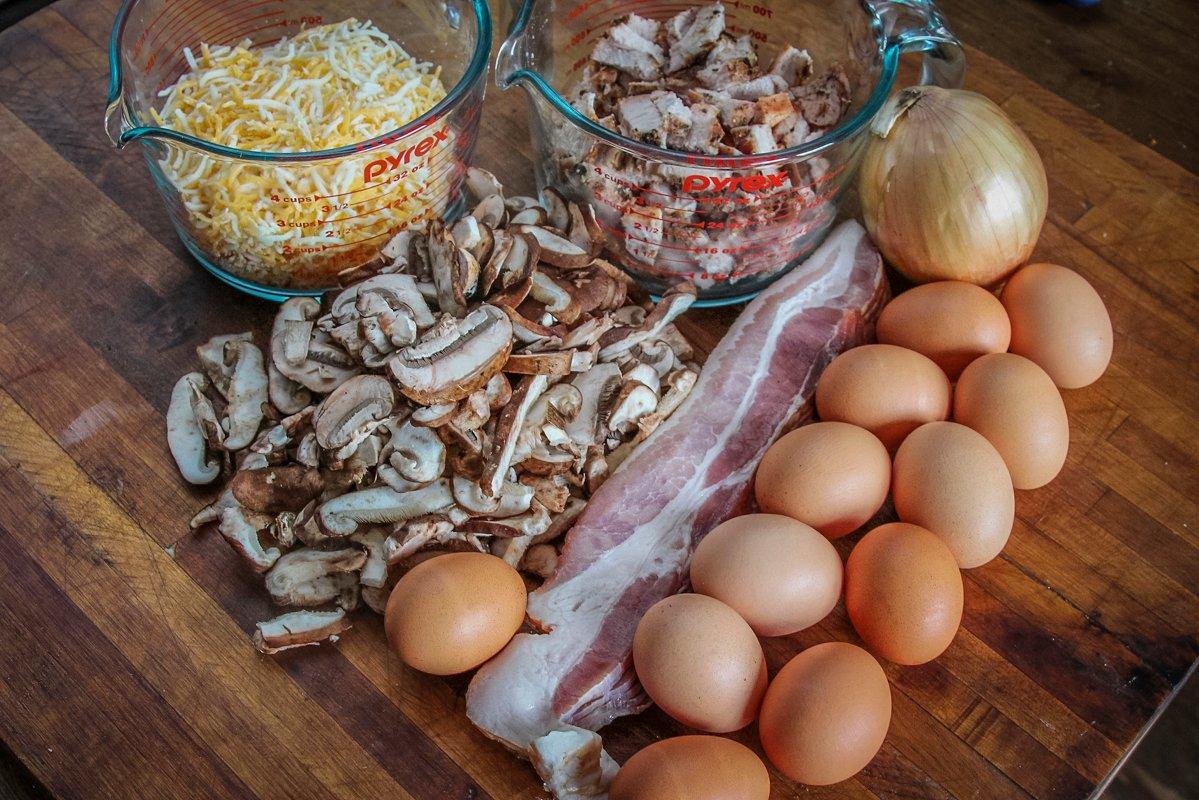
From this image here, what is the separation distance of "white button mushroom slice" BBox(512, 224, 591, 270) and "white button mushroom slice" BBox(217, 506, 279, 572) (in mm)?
515

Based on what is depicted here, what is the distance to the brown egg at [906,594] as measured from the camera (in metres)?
1.23

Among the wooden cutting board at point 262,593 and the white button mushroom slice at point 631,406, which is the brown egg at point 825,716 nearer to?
the wooden cutting board at point 262,593

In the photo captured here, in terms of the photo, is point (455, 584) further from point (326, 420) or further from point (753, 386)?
point (753, 386)

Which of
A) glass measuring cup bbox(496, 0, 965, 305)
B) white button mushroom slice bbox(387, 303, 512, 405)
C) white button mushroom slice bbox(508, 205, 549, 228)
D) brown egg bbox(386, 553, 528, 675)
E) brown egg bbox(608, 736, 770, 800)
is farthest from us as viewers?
white button mushroom slice bbox(508, 205, 549, 228)

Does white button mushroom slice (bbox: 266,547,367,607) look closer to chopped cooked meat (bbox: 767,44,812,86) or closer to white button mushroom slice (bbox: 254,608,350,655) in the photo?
white button mushroom slice (bbox: 254,608,350,655)

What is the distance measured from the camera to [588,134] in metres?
1.42

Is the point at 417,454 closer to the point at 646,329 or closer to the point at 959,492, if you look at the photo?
the point at 646,329

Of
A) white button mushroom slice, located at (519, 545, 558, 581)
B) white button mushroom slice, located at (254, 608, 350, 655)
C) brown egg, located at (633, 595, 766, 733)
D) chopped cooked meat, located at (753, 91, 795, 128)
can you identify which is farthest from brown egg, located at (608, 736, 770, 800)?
chopped cooked meat, located at (753, 91, 795, 128)

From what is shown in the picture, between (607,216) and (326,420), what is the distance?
0.50 m

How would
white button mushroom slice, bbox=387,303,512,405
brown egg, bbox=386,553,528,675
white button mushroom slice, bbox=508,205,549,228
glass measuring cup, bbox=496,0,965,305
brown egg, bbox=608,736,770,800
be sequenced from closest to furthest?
brown egg, bbox=608,736,770,800 < brown egg, bbox=386,553,528,675 < white button mushroom slice, bbox=387,303,512,405 < glass measuring cup, bbox=496,0,965,305 < white button mushroom slice, bbox=508,205,549,228

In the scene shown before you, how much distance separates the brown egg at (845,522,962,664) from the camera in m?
1.23

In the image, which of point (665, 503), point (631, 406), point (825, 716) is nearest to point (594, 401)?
point (631, 406)

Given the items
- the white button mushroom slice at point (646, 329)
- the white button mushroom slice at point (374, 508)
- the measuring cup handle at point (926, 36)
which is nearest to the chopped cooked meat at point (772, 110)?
the measuring cup handle at point (926, 36)

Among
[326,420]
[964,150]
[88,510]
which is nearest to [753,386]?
[964,150]
